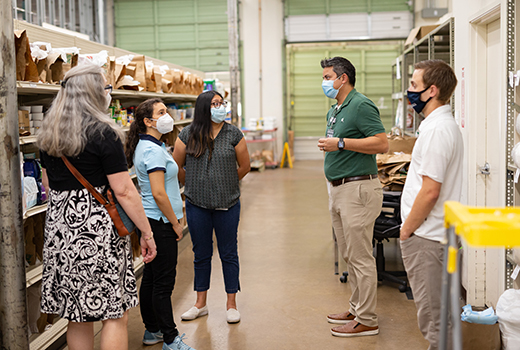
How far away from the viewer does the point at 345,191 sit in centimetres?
308

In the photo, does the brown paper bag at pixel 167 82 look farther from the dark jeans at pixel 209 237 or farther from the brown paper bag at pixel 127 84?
the dark jeans at pixel 209 237

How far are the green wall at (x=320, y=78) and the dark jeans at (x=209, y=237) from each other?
11.0 meters

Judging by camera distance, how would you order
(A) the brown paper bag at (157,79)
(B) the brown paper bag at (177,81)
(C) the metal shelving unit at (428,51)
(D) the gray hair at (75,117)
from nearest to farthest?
(D) the gray hair at (75,117), (C) the metal shelving unit at (428,51), (A) the brown paper bag at (157,79), (B) the brown paper bag at (177,81)

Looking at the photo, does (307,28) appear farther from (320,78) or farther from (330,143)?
(330,143)

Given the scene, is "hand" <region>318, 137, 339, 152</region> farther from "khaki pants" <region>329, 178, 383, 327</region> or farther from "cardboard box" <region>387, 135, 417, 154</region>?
"cardboard box" <region>387, 135, 417, 154</region>

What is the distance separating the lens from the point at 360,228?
121 inches

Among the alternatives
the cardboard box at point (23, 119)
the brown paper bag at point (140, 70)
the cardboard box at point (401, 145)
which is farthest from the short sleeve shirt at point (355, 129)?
the brown paper bag at point (140, 70)

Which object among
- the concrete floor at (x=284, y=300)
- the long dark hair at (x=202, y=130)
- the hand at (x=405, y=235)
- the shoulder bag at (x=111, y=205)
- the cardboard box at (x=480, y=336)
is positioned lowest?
the concrete floor at (x=284, y=300)

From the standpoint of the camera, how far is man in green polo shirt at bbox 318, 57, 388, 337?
3035 millimetres

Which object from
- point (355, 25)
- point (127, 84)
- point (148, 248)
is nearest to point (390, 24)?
point (355, 25)

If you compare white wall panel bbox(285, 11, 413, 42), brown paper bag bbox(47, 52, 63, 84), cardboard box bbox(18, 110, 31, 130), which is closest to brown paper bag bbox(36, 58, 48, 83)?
brown paper bag bbox(47, 52, 63, 84)

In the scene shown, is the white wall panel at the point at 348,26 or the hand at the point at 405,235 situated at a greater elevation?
the white wall panel at the point at 348,26

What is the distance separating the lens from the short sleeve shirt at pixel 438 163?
2.15 meters

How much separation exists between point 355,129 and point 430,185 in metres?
0.98
